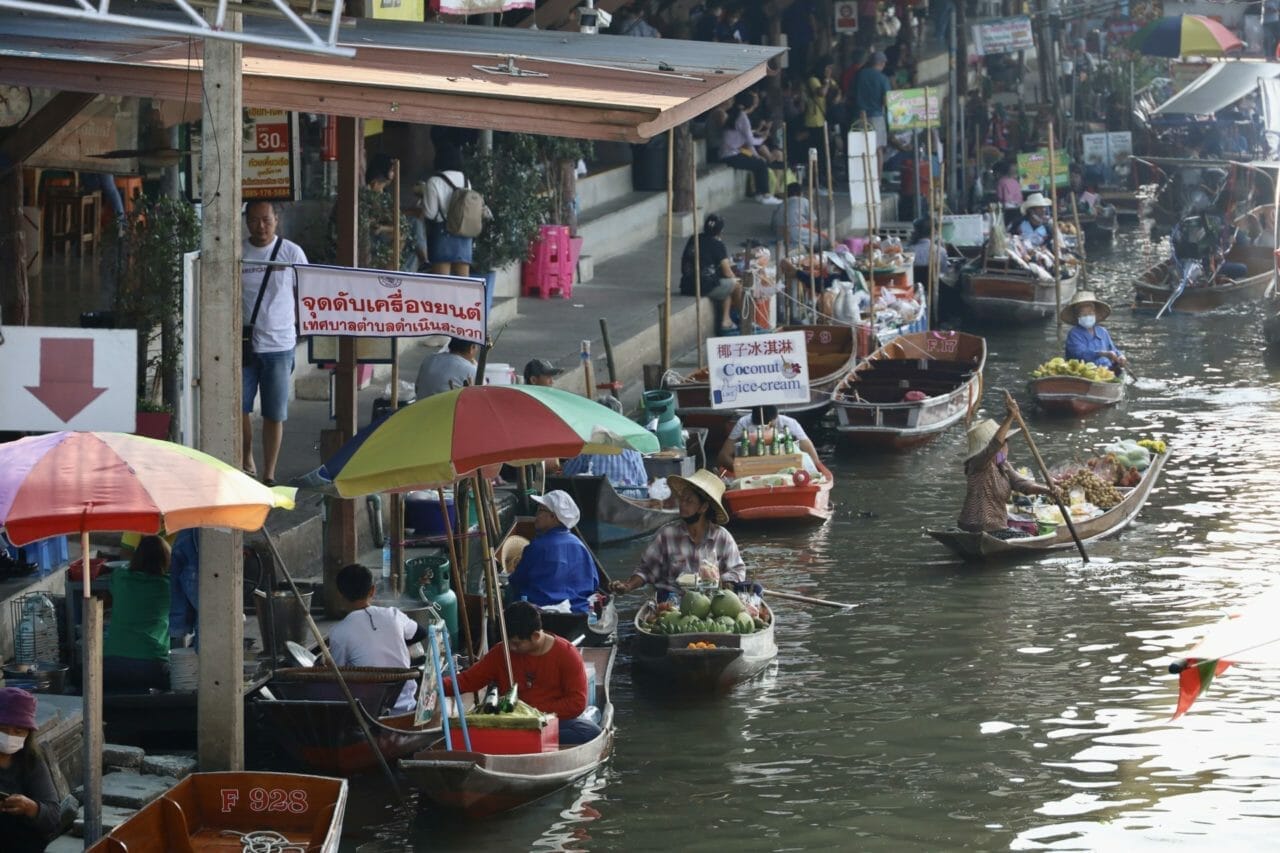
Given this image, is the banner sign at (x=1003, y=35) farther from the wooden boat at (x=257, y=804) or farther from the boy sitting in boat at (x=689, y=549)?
the wooden boat at (x=257, y=804)

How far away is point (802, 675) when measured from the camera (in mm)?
13125

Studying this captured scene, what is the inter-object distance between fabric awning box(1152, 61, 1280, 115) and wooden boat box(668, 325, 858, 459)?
17841 mm

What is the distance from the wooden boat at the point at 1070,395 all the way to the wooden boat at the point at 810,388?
2174mm

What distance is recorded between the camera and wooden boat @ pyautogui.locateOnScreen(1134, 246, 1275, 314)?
97.1 ft

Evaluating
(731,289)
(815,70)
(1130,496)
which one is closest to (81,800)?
(1130,496)

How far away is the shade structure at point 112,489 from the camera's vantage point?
26.5 ft

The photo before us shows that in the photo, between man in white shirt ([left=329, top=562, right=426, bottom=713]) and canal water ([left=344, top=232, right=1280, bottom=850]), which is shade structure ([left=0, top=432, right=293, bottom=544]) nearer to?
man in white shirt ([left=329, top=562, right=426, bottom=713])

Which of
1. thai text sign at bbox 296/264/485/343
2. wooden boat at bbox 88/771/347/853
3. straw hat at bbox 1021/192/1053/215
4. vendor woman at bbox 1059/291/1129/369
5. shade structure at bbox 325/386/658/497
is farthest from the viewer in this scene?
straw hat at bbox 1021/192/1053/215

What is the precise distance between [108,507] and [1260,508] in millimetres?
12625

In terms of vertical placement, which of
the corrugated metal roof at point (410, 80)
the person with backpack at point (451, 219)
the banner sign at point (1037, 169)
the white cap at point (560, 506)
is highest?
the banner sign at point (1037, 169)

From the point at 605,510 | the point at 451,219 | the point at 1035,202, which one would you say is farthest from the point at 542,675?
the point at 1035,202

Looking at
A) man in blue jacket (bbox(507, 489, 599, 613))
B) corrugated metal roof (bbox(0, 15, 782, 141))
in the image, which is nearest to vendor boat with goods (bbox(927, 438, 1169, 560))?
man in blue jacket (bbox(507, 489, 599, 613))

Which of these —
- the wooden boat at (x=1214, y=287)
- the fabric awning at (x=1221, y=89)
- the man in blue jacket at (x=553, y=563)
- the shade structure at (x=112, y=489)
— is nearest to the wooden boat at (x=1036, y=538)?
the man in blue jacket at (x=553, y=563)

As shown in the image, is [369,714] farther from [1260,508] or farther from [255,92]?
[1260,508]
